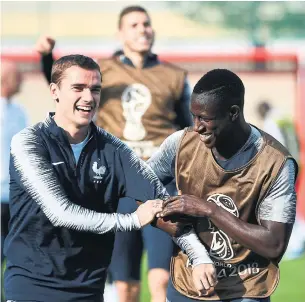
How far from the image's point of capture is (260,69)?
548 inches

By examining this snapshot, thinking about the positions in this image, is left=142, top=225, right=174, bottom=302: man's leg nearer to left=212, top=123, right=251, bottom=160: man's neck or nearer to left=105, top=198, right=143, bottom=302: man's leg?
left=105, top=198, right=143, bottom=302: man's leg

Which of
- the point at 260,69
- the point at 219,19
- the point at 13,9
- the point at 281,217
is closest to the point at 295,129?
the point at 260,69

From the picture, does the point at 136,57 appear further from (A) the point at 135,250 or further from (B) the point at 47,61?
(A) the point at 135,250

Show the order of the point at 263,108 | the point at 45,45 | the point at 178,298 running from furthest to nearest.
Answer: the point at 263,108 < the point at 45,45 < the point at 178,298

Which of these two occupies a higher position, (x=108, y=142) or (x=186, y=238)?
(x=108, y=142)

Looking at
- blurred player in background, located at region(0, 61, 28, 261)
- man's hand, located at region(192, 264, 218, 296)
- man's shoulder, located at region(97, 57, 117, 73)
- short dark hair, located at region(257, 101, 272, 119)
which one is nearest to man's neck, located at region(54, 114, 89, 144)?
man's hand, located at region(192, 264, 218, 296)

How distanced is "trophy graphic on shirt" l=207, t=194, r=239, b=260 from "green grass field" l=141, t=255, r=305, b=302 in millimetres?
3566

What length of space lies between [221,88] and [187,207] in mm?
535

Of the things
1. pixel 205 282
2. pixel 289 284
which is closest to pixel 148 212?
pixel 205 282

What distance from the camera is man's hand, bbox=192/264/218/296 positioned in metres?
4.02

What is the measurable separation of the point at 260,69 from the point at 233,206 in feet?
32.3

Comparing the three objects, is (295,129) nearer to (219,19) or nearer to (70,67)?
(219,19)

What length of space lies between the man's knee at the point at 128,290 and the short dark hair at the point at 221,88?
6.68 ft

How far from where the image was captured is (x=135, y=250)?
19.5 ft
